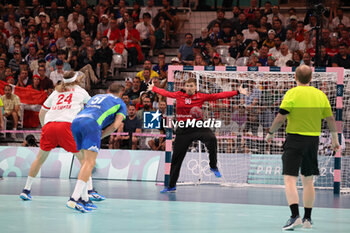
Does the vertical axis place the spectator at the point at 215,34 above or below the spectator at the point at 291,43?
above

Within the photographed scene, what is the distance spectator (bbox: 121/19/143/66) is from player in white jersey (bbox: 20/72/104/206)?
9849mm

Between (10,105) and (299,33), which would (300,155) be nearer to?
(299,33)

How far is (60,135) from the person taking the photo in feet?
31.9

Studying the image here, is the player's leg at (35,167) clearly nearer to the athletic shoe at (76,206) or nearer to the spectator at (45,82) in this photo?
the athletic shoe at (76,206)

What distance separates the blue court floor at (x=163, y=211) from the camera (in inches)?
296

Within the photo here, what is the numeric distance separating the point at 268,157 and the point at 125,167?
3.71 m

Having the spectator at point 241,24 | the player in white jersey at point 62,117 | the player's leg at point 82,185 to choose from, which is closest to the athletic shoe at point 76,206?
the player's leg at point 82,185

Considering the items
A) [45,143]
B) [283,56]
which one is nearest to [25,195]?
[45,143]

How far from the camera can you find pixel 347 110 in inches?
574

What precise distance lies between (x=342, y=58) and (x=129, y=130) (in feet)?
21.2

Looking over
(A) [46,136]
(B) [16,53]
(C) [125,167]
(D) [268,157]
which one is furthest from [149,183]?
(B) [16,53]

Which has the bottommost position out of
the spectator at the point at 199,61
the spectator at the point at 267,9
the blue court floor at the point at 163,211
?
the blue court floor at the point at 163,211

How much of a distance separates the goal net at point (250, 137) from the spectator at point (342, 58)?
170 centimetres

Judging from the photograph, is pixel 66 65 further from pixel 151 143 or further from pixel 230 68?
pixel 230 68
